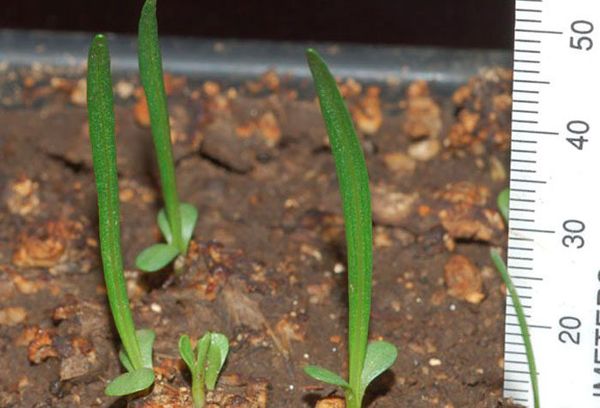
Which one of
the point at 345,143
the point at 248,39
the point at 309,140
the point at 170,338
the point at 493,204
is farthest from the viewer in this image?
the point at 248,39

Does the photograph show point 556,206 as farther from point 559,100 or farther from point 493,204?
point 493,204

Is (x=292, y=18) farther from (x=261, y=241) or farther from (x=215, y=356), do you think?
(x=215, y=356)

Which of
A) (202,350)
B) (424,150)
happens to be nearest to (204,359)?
(202,350)

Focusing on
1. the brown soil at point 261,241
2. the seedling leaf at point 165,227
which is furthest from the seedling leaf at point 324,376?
the seedling leaf at point 165,227

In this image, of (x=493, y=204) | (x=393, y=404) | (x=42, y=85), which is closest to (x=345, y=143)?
(x=393, y=404)

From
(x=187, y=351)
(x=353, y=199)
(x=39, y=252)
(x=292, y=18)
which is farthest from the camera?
(x=292, y=18)

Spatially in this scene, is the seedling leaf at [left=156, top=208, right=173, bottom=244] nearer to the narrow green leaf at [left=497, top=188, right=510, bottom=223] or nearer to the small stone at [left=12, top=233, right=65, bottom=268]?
the small stone at [left=12, top=233, right=65, bottom=268]
